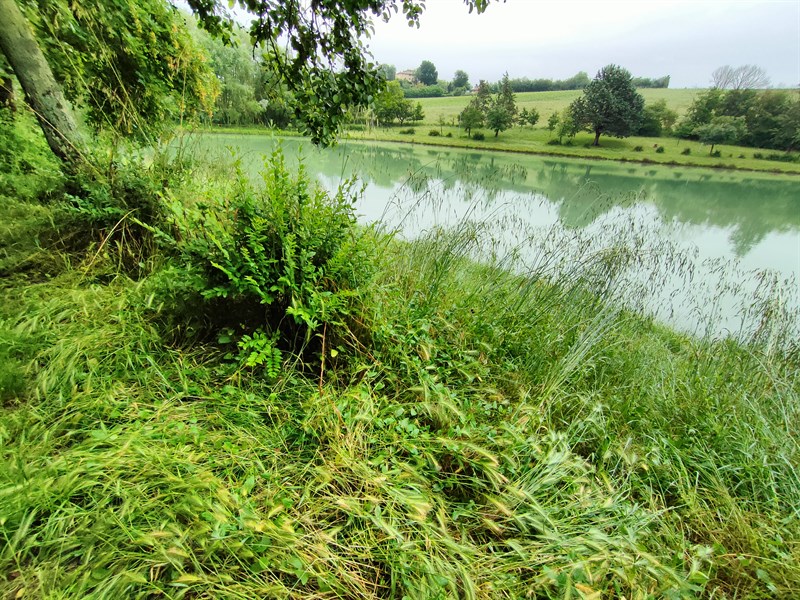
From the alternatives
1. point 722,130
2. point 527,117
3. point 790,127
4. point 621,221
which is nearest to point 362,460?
point 621,221

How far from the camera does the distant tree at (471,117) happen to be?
27.8m

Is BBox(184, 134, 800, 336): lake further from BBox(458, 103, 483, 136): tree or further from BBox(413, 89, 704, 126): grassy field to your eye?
BBox(413, 89, 704, 126): grassy field

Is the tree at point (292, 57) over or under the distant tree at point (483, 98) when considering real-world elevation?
under

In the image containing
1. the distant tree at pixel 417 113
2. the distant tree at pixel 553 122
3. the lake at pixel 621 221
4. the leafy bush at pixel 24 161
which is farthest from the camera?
the distant tree at pixel 553 122

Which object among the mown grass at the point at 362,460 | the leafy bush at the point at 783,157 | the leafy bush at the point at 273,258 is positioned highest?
the leafy bush at the point at 783,157

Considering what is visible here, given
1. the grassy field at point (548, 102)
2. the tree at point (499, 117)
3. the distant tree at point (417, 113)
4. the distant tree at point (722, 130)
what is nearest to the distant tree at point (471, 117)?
the tree at point (499, 117)

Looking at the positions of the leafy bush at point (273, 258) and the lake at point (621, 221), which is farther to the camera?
the lake at point (621, 221)

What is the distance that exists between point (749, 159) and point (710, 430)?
3620 cm

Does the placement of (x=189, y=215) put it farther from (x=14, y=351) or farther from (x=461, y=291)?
(x=461, y=291)

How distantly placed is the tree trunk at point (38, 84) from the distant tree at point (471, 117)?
101ft

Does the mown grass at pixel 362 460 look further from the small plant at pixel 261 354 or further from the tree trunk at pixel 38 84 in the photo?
the tree trunk at pixel 38 84

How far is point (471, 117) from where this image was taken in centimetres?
2800

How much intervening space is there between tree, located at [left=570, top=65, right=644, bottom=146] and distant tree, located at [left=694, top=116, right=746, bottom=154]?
4666mm

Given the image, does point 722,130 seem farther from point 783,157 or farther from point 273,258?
point 273,258
